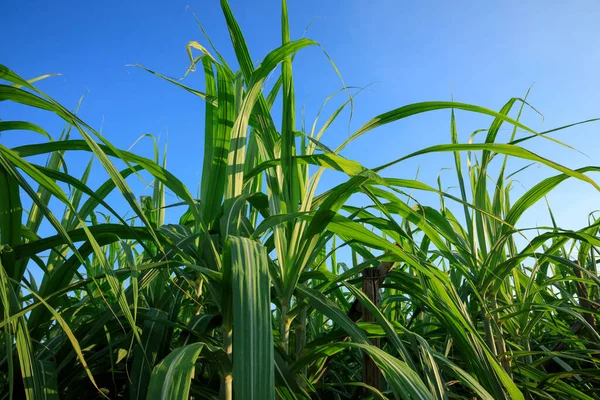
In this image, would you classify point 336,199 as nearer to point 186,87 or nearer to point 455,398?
point 186,87

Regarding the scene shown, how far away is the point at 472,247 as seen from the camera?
1.17m

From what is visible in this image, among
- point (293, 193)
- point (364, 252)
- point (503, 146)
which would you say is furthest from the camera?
point (364, 252)

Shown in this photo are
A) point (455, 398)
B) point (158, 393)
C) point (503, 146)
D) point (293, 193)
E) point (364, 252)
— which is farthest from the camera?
point (364, 252)

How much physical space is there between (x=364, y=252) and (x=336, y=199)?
45 centimetres

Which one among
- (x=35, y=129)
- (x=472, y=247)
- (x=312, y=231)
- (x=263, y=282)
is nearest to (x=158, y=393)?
(x=263, y=282)

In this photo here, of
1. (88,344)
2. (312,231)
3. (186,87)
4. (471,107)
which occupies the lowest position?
(88,344)

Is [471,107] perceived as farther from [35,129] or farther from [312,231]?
[35,129]

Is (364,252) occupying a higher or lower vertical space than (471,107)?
lower

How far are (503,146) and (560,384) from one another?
2.20 feet

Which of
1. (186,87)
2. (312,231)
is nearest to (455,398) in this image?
(312,231)

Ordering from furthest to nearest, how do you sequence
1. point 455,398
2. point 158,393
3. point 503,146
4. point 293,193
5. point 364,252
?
point 364,252 < point 455,398 < point 293,193 < point 503,146 < point 158,393

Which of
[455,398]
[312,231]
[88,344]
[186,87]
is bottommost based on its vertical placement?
[455,398]

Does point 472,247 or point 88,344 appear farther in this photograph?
point 472,247

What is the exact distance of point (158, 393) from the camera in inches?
18.8
